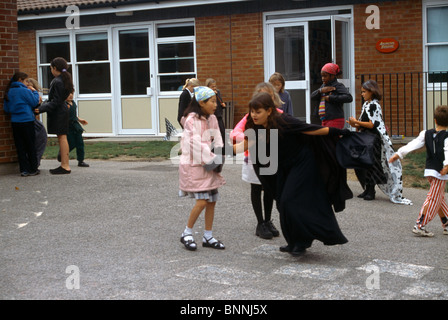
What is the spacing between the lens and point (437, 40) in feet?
48.8

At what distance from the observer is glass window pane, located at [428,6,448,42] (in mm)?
14781

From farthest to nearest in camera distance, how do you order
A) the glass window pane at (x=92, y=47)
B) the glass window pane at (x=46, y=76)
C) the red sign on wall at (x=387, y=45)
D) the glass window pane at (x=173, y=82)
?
the glass window pane at (x=46, y=76)
the glass window pane at (x=92, y=47)
the glass window pane at (x=173, y=82)
the red sign on wall at (x=387, y=45)

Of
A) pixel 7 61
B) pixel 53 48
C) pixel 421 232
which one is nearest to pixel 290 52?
pixel 53 48

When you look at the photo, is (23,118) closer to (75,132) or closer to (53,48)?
(75,132)

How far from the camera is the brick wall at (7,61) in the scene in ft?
35.8

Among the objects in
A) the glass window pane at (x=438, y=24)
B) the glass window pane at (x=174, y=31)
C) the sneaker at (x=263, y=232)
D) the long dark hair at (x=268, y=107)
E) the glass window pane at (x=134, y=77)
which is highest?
the glass window pane at (x=174, y=31)

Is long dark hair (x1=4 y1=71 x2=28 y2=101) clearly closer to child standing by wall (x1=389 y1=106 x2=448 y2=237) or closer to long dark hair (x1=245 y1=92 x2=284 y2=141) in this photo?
long dark hair (x1=245 y1=92 x2=284 y2=141)

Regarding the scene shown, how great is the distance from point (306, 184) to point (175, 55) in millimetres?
12103

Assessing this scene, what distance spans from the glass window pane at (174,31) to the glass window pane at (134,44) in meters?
0.43

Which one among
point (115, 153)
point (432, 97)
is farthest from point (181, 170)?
point (432, 97)

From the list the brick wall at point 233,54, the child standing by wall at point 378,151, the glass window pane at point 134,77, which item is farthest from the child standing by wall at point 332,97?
the glass window pane at point 134,77

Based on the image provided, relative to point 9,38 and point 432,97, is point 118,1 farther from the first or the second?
point 432,97

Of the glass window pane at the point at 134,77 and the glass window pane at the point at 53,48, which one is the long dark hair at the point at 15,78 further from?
the glass window pane at the point at 53,48
